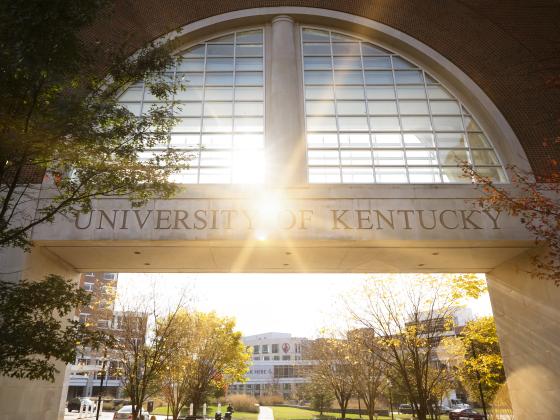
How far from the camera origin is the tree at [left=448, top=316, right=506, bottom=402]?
2167 centimetres

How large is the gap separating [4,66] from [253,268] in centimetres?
1057

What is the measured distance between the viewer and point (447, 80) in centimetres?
1669

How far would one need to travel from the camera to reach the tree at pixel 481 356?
2167cm

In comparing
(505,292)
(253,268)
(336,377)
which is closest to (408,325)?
(505,292)

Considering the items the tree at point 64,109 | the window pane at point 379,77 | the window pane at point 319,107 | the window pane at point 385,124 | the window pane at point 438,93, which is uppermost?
the window pane at point 379,77

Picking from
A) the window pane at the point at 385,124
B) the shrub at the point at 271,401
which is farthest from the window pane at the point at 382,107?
the shrub at the point at 271,401

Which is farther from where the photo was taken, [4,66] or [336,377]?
[336,377]

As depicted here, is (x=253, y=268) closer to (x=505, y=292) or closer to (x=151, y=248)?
(x=151, y=248)

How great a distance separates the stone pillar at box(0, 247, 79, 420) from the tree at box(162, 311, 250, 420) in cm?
933

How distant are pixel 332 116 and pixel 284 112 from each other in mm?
1913

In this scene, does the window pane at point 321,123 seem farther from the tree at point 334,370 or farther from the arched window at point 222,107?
the tree at point 334,370

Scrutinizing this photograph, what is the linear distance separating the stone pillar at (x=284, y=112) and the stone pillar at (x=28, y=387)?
7154 mm

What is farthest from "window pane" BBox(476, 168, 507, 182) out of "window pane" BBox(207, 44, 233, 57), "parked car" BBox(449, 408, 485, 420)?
"parked car" BBox(449, 408, 485, 420)

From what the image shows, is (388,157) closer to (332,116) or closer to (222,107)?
(332,116)
